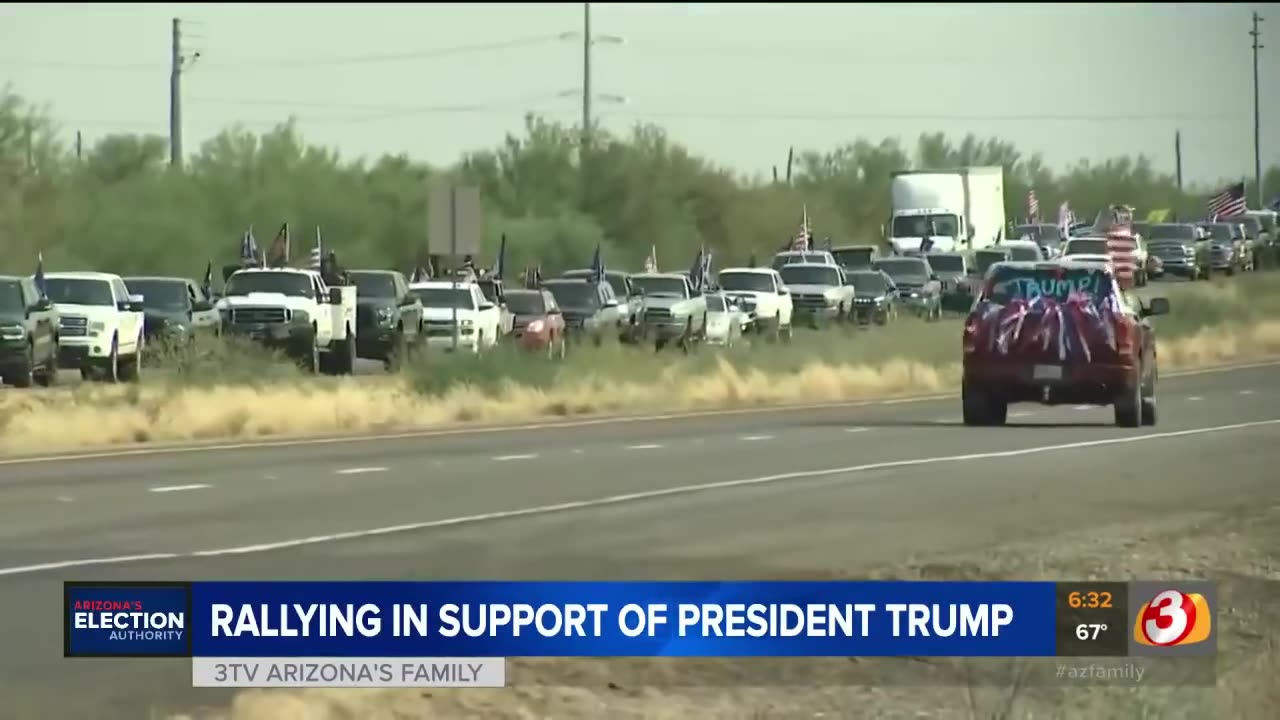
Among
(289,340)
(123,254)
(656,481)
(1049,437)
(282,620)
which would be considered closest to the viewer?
(282,620)

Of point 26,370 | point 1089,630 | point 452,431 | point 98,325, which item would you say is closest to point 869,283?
point 98,325

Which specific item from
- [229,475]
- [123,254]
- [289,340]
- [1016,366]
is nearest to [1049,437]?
[1016,366]

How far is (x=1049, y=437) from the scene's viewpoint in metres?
31.3

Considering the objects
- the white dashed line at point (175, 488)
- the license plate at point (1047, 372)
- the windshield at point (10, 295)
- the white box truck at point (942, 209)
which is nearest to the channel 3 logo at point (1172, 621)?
the white dashed line at point (175, 488)

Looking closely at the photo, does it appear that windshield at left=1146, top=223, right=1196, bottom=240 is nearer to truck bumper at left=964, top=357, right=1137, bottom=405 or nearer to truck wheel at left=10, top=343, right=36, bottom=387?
truck wheel at left=10, top=343, right=36, bottom=387

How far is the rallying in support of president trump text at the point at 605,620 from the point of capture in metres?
12.4

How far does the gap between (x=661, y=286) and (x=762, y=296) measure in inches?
205

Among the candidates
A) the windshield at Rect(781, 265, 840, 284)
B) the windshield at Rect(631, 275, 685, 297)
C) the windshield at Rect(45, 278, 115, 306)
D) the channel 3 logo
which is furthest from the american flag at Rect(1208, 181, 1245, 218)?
the channel 3 logo

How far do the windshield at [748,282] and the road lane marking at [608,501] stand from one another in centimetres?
2826

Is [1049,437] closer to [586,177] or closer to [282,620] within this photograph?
[282,620]

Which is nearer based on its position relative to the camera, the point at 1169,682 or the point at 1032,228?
the point at 1169,682

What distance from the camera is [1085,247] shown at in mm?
80500

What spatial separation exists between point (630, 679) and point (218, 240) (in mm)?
66679

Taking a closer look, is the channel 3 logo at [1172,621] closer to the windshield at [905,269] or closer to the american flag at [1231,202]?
the windshield at [905,269]
